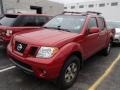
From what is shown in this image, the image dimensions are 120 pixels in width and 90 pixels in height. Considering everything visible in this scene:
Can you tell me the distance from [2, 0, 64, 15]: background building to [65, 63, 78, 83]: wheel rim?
1595cm

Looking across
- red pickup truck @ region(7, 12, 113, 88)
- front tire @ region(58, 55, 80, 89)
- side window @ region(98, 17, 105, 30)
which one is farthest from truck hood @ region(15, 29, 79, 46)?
side window @ region(98, 17, 105, 30)

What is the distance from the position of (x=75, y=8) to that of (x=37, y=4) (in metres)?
34.7

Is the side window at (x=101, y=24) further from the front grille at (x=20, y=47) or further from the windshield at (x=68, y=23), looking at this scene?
the front grille at (x=20, y=47)

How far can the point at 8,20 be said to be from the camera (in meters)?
7.61

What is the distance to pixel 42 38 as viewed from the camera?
444 cm

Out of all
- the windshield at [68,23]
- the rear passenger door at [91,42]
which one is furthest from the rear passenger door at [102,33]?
the windshield at [68,23]

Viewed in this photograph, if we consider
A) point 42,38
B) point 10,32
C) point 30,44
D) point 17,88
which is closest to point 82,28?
point 42,38

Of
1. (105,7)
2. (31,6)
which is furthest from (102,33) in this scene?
(105,7)

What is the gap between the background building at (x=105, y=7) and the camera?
53062 millimetres

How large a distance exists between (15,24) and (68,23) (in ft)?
9.02

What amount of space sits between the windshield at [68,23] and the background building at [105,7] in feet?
162

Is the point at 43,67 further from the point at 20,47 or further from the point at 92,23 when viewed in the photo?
the point at 92,23

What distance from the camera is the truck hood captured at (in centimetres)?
419

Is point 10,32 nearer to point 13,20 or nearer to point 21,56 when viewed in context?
point 13,20
